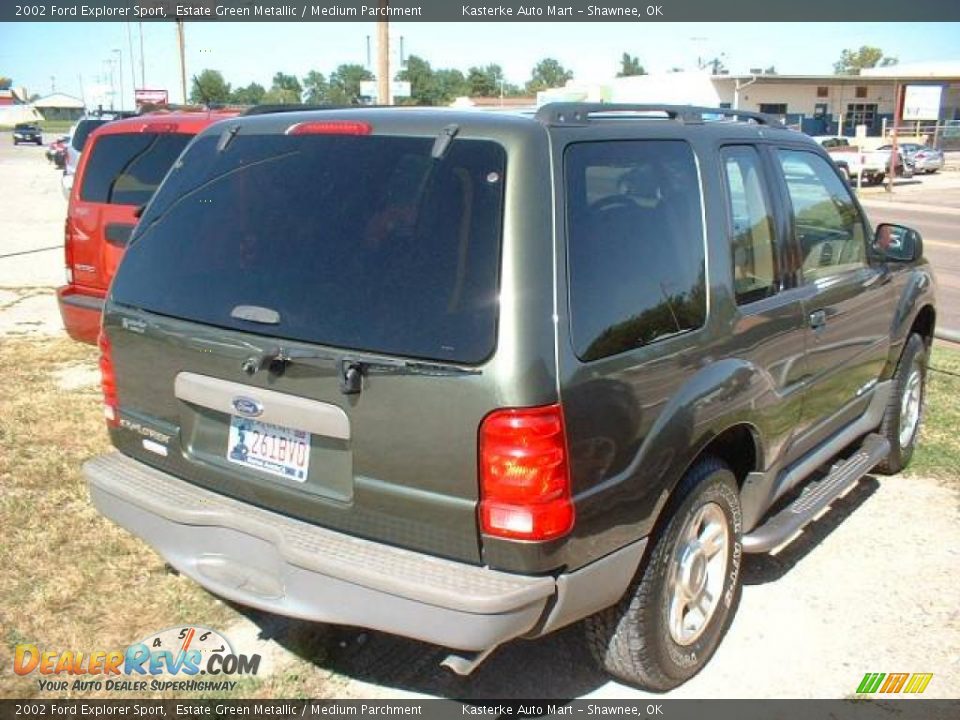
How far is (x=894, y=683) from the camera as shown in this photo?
329 cm

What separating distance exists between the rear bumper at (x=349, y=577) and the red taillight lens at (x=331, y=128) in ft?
4.04

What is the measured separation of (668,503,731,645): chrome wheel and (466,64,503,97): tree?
91.1 metres

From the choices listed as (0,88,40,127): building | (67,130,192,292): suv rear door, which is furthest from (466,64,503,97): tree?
(67,130,192,292): suv rear door

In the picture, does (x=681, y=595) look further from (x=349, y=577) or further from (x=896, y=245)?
(x=896, y=245)

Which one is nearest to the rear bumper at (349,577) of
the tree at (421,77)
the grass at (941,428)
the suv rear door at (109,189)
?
the grass at (941,428)

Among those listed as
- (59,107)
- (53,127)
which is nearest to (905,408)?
(53,127)

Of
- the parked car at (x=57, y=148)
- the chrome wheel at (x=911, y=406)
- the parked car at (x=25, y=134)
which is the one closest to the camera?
the chrome wheel at (x=911, y=406)

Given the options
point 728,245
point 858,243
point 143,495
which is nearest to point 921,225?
point 858,243

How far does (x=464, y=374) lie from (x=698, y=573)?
1352 millimetres

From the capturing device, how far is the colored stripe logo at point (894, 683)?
10.7 feet

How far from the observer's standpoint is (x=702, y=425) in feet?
9.79

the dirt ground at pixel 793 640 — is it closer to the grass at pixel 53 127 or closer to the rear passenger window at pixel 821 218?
the rear passenger window at pixel 821 218

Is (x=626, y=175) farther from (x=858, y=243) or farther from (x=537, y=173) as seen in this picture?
(x=858, y=243)

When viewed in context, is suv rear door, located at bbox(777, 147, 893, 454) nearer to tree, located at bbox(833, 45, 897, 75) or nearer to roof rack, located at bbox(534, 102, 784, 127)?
roof rack, located at bbox(534, 102, 784, 127)
